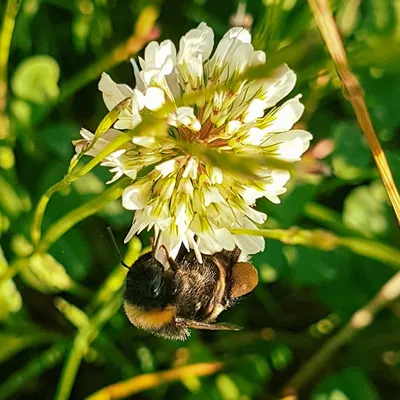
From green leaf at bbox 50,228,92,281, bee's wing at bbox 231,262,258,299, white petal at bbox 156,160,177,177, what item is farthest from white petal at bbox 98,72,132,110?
green leaf at bbox 50,228,92,281

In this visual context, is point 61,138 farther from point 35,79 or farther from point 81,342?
point 81,342

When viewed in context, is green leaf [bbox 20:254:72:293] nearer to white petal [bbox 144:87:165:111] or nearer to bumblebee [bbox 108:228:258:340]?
bumblebee [bbox 108:228:258:340]

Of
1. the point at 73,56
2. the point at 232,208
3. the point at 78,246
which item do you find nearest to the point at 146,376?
the point at 78,246

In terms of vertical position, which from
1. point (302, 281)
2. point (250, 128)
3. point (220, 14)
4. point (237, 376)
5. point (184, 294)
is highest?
point (220, 14)

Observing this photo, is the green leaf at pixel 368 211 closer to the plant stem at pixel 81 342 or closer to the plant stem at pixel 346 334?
the plant stem at pixel 346 334

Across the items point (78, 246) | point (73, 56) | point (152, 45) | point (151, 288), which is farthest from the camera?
point (73, 56)

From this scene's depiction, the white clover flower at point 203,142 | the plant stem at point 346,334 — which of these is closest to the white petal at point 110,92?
the white clover flower at point 203,142

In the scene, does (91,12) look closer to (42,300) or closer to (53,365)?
(42,300)
